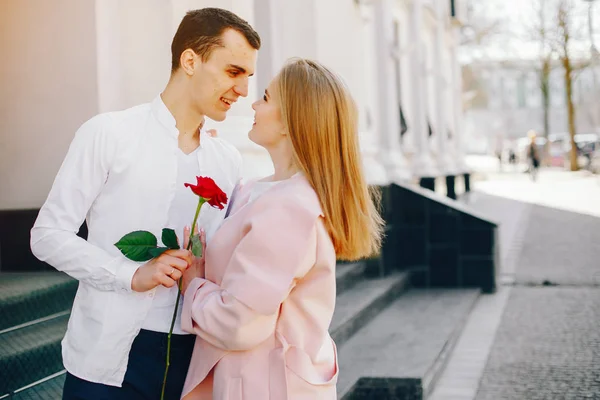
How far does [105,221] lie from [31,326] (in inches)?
79.5

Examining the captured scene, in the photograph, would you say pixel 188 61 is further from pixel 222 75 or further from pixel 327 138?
pixel 327 138

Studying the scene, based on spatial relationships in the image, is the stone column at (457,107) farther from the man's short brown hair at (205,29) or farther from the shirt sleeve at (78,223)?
the shirt sleeve at (78,223)

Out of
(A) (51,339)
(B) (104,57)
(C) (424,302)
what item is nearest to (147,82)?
(B) (104,57)

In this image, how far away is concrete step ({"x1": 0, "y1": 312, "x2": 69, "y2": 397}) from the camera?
3.37 metres

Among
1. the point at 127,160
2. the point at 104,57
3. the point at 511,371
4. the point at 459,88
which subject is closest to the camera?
the point at 127,160

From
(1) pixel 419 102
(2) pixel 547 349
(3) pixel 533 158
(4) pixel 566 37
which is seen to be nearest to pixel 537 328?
(2) pixel 547 349

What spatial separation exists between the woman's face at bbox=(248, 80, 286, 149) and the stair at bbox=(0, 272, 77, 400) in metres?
1.78

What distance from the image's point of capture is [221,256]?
2156mm

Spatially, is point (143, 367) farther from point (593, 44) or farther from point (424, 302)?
point (593, 44)

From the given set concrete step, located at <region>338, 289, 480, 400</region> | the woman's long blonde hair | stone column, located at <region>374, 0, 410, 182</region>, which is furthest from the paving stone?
the woman's long blonde hair

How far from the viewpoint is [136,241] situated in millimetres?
2035

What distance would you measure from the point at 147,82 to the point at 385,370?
7.52ft

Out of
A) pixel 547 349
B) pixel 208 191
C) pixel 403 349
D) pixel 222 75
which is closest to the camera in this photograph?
pixel 208 191

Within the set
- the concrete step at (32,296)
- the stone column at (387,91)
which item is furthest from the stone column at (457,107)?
the concrete step at (32,296)
